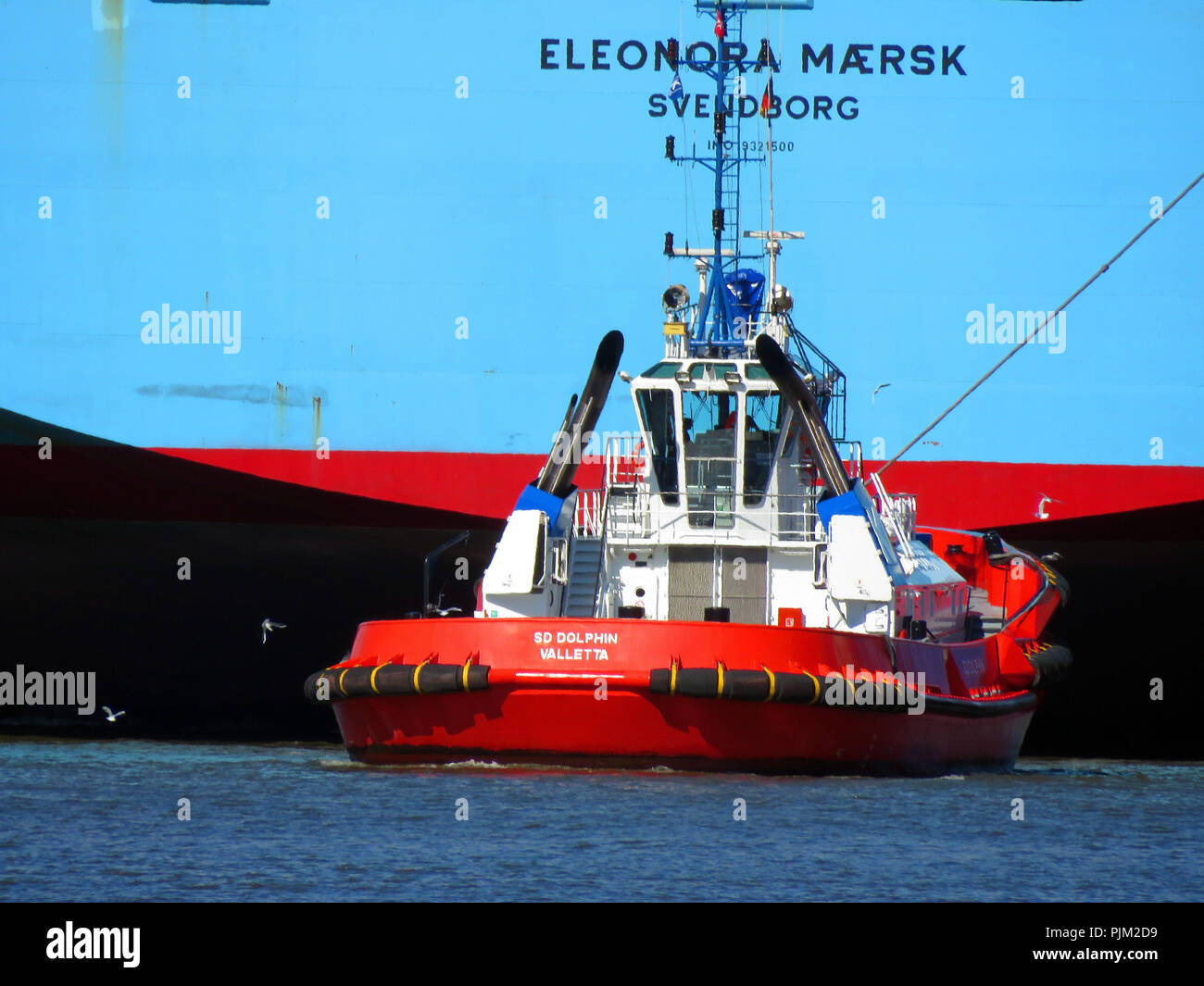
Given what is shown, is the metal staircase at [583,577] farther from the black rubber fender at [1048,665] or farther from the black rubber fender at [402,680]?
the black rubber fender at [1048,665]

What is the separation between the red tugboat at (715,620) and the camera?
11.1 meters

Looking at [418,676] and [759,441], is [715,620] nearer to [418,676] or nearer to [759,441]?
[759,441]

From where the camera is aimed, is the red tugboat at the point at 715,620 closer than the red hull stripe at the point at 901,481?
Yes

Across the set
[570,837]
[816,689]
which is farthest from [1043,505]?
[570,837]

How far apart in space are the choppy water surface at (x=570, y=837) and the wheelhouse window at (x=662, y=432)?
269 cm

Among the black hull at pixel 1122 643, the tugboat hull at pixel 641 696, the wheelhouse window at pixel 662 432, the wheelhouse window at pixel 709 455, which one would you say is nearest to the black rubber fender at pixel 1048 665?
the black hull at pixel 1122 643

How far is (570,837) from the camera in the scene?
9.05 metres

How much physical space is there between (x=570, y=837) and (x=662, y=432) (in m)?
4.69

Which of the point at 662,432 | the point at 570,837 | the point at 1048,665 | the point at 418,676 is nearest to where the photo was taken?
the point at 570,837

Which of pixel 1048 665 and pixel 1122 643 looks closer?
pixel 1048 665

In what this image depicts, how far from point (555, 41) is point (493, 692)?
8339mm

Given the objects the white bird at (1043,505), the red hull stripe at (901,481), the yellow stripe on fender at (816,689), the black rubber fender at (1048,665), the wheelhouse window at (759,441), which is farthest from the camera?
the white bird at (1043,505)

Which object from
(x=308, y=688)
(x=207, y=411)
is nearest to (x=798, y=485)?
(x=308, y=688)
